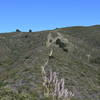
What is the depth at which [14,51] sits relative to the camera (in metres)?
31.5

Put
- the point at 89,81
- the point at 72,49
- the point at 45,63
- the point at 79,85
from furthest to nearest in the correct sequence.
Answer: the point at 72,49 → the point at 45,63 → the point at 89,81 → the point at 79,85

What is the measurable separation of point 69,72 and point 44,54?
570 centimetres

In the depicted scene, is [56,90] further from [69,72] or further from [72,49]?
[72,49]

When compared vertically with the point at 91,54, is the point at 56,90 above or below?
above

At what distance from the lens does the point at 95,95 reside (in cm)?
1662

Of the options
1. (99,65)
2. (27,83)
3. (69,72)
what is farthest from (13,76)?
(99,65)

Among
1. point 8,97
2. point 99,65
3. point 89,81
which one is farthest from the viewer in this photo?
point 99,65

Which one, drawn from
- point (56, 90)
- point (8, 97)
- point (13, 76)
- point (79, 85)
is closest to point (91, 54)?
point (79, 85)

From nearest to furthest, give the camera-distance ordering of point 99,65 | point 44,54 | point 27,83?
point 27,83 < point 44,54 < point 99,65

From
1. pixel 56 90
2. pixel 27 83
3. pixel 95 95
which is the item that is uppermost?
pixel 56 90

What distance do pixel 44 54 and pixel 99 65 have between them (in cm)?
807

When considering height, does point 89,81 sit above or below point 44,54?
below

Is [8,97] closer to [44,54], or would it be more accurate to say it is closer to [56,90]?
[56,90]

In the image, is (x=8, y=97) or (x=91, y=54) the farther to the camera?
(x=91, y=54)
